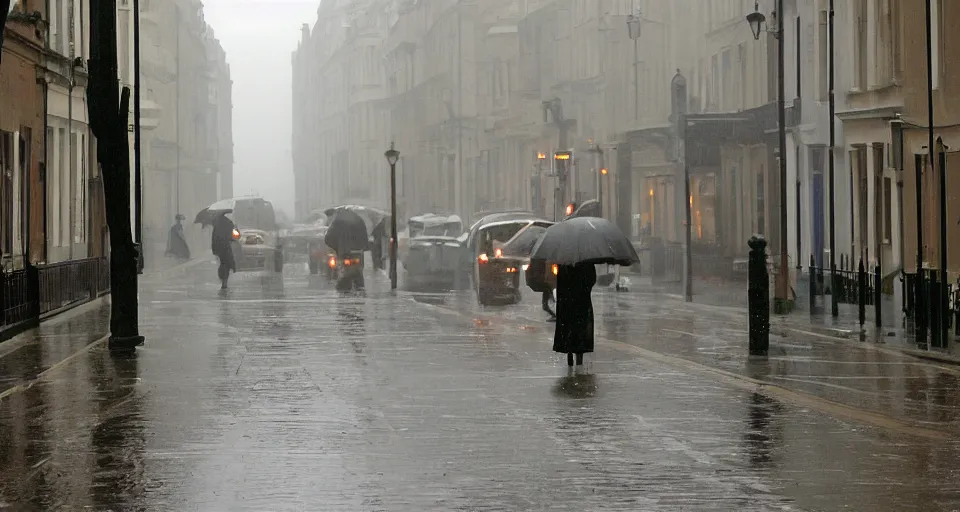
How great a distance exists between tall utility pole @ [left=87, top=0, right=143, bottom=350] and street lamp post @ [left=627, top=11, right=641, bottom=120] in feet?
127

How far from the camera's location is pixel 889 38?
3506 centimetres

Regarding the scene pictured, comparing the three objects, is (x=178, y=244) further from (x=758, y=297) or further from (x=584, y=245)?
(x=584, y=245)

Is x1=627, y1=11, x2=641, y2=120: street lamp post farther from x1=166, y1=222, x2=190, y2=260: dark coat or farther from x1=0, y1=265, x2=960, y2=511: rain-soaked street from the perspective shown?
x1=0, y1=265, x2=960, y2=511: rain-soaked street

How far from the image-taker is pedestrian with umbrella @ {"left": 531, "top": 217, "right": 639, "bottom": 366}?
60.3 ft

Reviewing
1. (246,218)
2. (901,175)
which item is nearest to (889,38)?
(901,175)

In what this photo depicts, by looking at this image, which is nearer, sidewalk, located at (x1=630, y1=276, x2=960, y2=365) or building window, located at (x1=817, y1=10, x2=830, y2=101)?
sidewalk, located at (x1=630, y1=276, x2=960, y2=365)

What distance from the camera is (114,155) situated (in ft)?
70.3

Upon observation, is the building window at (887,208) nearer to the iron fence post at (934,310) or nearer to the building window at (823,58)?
the building window at (823,58)

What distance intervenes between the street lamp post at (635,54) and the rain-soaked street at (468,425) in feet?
118

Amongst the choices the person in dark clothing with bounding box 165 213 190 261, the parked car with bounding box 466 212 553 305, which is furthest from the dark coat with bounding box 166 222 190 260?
the parked car with bounding box 466 212 553 305

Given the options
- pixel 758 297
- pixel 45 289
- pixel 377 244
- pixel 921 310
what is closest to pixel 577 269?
pixel 758 297

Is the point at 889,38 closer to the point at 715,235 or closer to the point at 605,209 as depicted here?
the point at 715,235

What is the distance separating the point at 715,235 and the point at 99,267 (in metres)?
23.3

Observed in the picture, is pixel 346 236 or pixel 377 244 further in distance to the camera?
pixel 377 244
